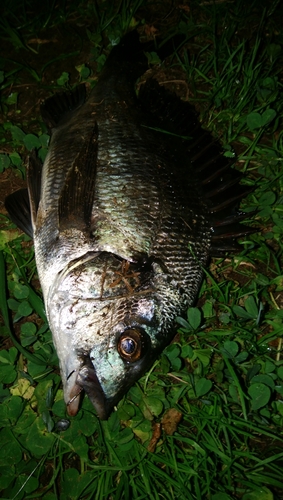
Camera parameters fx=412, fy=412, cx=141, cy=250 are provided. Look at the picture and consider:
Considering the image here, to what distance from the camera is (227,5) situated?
395cm

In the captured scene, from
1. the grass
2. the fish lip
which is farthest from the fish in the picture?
the grass

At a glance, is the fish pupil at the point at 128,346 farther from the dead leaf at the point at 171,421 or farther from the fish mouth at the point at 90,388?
the dead leaf at the point at 171,421

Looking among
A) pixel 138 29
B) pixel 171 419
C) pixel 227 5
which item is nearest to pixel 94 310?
pixel 171 419

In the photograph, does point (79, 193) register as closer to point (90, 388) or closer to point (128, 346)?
point (128, 346)

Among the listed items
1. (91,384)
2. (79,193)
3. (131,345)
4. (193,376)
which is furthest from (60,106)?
(193,376)

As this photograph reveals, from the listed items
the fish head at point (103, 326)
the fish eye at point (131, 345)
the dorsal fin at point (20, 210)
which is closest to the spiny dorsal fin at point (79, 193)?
the fish head at point (103, 326)

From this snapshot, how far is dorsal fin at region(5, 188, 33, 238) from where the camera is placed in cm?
306

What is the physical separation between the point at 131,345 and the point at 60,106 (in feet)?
6.75

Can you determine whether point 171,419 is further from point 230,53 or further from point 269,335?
point 230,53

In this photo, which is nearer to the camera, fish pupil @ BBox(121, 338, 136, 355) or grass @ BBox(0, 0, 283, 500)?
fish pupil @ BBox(121, 338, 136, 355)

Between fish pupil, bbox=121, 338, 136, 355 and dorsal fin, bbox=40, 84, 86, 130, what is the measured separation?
1.87 meters

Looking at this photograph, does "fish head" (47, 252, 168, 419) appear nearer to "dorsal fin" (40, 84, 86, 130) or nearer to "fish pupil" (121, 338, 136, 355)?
"fish pupil" (121, 338, 136, 355)

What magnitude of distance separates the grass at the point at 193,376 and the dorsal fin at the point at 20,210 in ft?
0.58

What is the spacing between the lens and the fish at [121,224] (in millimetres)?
2334
